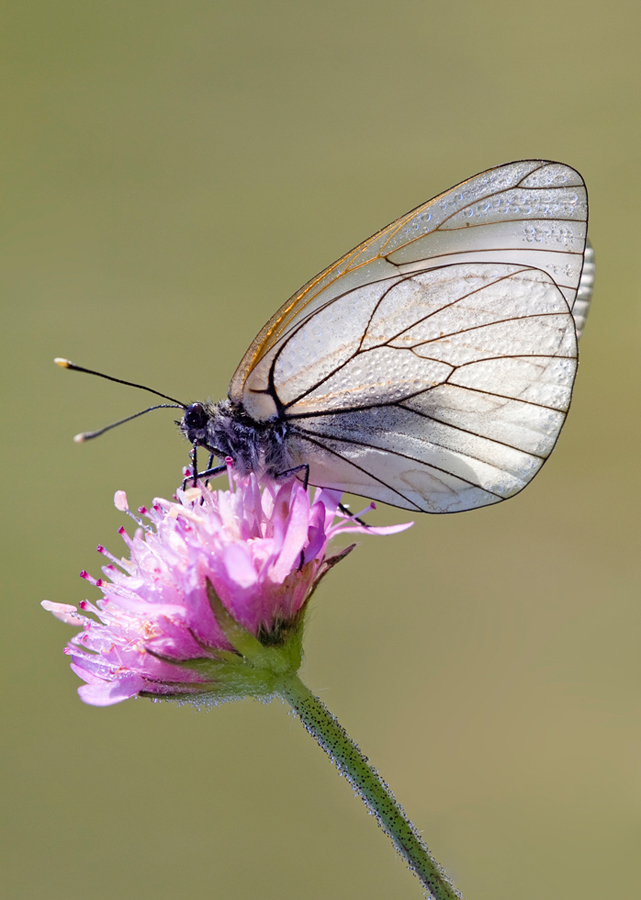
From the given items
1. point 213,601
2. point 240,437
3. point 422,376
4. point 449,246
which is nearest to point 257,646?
point 213,601

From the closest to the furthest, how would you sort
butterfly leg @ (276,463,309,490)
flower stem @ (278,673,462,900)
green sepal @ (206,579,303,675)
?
flower stem @ (278,673,462,900), green sepal @ (206,579,303,675), butterfly leg @ (276,463,309,490)

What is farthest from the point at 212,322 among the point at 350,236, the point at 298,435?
the point at 298,435

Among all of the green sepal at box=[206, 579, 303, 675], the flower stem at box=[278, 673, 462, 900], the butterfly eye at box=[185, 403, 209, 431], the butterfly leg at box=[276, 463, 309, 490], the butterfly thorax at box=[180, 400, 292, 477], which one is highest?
the butterfly eye at box=[185, 403, 209, 431]

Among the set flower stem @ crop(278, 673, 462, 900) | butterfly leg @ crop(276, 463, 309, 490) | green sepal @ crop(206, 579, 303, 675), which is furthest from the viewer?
butterfly leg @ crop(276, 463, 309, 490)

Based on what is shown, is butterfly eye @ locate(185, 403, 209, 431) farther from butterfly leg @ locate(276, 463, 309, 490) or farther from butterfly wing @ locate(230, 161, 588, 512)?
butterfly leg @ locate(276, 463, 309, 490)

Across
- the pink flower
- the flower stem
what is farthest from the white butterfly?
the flower stem

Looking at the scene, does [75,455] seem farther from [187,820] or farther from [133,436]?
[187,820]

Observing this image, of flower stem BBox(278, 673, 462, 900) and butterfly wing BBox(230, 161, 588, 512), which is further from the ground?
butterfly wing BBox(230, 161, 588, 512)
